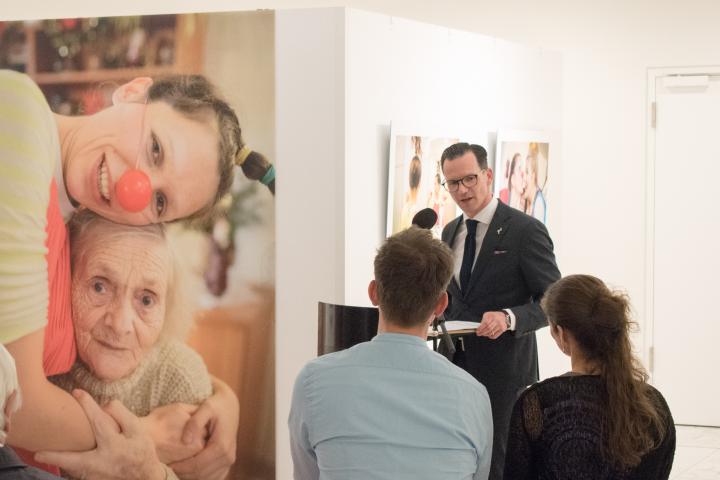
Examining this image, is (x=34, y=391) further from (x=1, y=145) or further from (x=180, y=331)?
(x=1, y=145)

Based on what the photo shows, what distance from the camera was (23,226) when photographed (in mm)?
4855

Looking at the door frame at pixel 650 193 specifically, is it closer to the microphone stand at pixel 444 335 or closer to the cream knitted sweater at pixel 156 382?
the cream knitted sweater at pixel 156 382

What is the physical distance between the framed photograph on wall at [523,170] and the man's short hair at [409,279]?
3.20 meters

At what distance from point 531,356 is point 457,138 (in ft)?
4.66

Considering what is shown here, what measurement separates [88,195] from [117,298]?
0.53 m

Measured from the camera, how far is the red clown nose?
4.82 metres

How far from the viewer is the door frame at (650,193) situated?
7707 millimetres

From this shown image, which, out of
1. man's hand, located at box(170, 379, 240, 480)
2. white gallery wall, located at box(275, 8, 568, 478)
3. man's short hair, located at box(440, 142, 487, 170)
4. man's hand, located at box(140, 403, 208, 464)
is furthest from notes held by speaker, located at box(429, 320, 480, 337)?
man's hand, located at box(140, 403, 208, 464)

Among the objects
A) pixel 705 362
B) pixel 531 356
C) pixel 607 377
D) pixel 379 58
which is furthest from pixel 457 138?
pixel 705 362

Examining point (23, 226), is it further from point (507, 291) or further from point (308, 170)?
point (507, 291)

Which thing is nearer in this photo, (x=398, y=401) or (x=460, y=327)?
(x=398, y=401)

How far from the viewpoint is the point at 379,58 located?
4898mm

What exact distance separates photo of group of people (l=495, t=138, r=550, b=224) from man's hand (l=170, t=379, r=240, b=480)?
189cm

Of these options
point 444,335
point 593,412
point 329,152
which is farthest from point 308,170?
point 593,412
